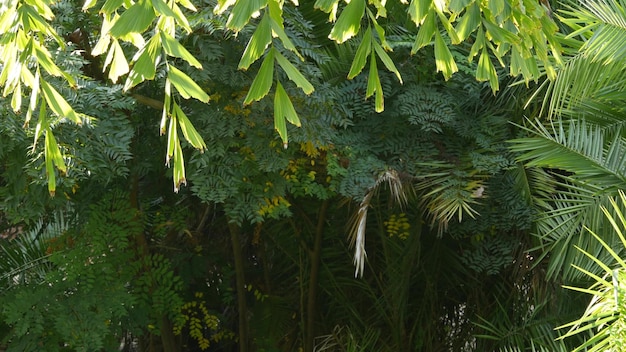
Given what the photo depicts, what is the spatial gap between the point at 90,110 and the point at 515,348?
9.77 ft

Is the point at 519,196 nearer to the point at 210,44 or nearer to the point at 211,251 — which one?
the point at 210,44

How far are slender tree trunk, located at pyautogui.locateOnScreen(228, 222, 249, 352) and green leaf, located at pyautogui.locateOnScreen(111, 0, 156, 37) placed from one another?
4.25m

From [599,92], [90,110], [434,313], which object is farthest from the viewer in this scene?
[434,313]

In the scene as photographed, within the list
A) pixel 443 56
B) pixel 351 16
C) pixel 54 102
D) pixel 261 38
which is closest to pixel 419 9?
pixel 351 16

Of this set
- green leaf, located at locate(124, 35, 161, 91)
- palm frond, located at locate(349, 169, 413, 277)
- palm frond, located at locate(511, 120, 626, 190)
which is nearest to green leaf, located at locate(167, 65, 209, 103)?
green leaf, located at locate(124, 35, 161, 91)

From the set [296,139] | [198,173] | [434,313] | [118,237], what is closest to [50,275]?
[118,237]

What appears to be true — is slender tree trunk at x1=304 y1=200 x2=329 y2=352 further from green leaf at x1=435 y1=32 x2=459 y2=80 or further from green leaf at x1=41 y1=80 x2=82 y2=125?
green leaf at x1=41 y1=80 x2=82 y2=125

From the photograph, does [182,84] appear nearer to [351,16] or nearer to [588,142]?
[351,16]

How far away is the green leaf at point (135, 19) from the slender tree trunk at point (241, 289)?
425cm

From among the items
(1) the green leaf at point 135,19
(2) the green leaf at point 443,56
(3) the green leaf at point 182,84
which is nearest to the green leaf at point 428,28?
(2) the green leaf at point 443,56

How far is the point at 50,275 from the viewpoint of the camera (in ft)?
17.6

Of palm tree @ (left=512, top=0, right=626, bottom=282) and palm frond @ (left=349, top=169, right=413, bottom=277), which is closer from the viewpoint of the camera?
palm tree @ (left=512, top=0, right=626, bottom=282)

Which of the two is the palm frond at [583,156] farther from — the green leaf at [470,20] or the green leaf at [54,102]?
the green leaf at [54,102]

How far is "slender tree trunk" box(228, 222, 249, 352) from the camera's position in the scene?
20.8 ft
